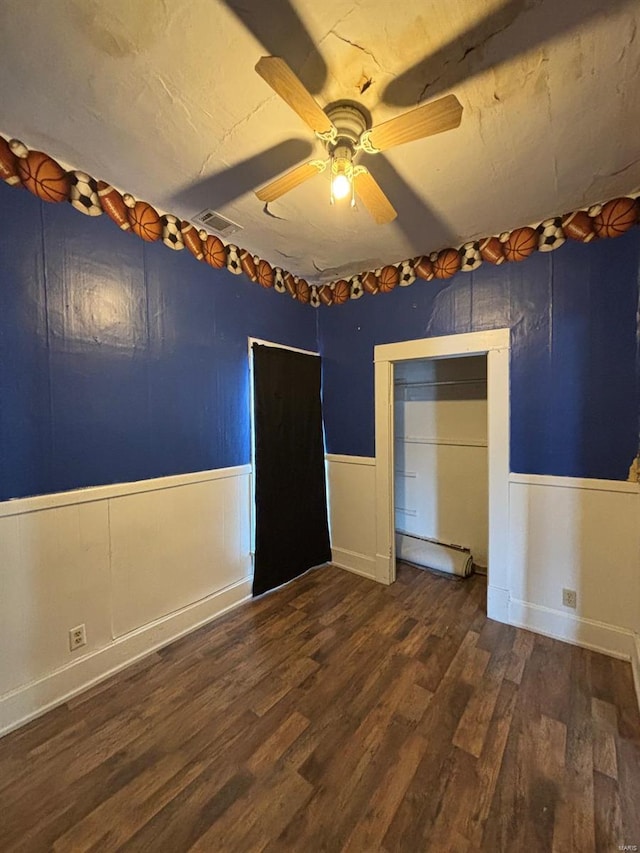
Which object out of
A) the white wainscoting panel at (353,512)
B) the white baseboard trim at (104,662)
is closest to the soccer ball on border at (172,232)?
the white wainscoting panel at (353,512)

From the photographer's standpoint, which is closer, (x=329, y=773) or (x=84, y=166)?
(x=329, y=773)

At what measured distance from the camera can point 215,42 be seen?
3.70ft

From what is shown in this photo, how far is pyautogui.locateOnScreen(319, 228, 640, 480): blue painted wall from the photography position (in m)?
1.94

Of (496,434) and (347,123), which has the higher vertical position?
(347,123)

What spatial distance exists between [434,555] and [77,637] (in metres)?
2.67

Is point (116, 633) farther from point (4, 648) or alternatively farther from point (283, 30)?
point (283, 30)

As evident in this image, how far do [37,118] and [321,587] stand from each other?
318cm

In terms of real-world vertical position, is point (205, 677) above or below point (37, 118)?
below

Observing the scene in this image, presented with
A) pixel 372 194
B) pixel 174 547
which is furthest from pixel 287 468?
pixel 372 194

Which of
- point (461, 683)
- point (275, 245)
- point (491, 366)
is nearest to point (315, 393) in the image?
point (275, 245)

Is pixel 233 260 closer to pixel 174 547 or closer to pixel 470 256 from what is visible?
pixel 470 256

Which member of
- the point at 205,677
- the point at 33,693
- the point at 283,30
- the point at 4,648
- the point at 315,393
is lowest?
the point at 205,677

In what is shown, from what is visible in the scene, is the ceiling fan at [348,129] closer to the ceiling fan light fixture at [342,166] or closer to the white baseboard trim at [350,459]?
the ceiling fan light fixture at [342,166]

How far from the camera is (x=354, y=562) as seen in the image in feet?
10.0
